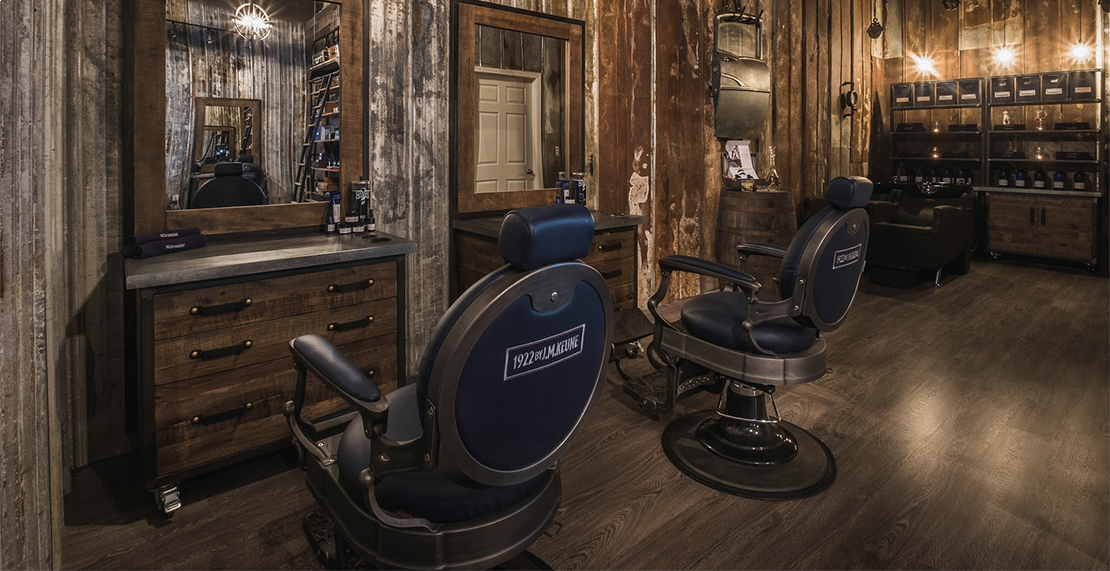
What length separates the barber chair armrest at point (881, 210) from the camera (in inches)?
243

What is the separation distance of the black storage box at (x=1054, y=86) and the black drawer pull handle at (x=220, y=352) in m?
7.93

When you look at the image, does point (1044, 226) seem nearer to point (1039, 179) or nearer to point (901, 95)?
point (1039, 179)

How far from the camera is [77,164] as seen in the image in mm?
2244

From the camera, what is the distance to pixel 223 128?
257 centimetres

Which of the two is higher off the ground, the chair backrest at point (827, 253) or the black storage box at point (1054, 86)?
the black storage box at point (1054, 86)

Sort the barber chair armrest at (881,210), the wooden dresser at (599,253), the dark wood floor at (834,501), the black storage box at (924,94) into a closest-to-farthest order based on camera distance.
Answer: the dark wood floor at (834,501) → the wooden dresser at (599,253) → the barber chair armrest at (881,210) → the black storage box at (924,94)

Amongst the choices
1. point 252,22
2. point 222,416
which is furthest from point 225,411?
point 252,22

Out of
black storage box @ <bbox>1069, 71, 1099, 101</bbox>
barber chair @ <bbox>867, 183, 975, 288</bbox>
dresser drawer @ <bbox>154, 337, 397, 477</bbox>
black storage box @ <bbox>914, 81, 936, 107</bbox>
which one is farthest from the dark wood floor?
black storage box @ <bbox>914, 81, 936, 107</bbox>

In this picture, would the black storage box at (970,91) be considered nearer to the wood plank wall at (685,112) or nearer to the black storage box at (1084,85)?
the black storage box at (1084,85)

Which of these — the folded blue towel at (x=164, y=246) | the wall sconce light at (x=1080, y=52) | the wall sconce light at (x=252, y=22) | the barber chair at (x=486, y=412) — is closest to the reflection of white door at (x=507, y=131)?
the wall sconce light at (x=252, y=22)

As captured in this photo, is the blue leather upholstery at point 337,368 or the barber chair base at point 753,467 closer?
the blue leather upholstery at point 337,368

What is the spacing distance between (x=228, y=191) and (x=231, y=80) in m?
0.45

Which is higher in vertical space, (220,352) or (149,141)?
(149,141)

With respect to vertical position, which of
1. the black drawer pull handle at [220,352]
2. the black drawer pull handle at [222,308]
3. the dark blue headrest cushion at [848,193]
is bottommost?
the black drawer pull handle at [220,352]
